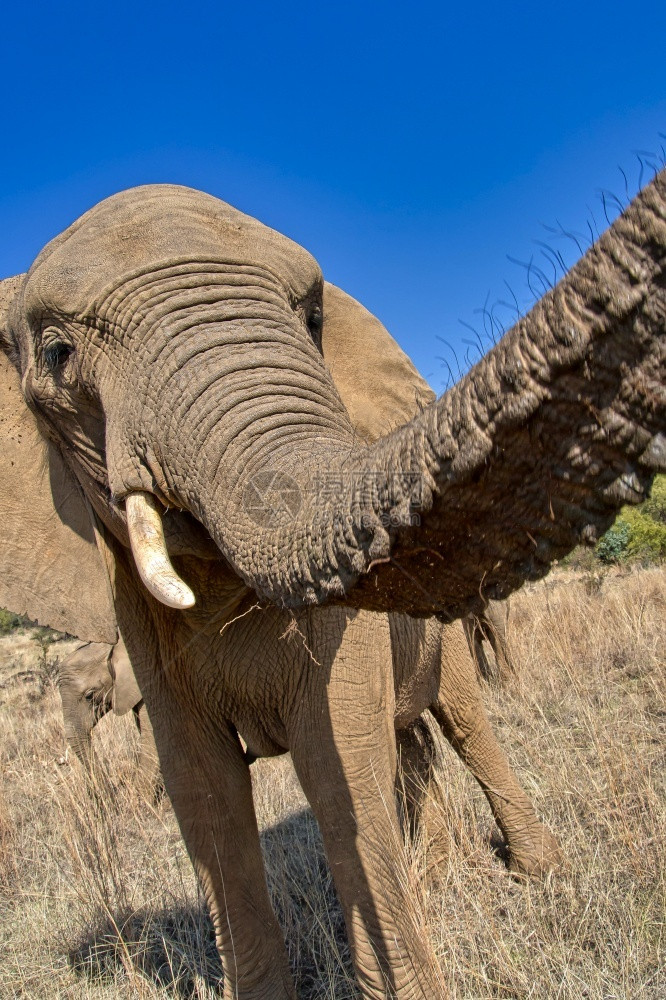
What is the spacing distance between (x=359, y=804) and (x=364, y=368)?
1.88m

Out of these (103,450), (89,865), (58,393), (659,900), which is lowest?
(659,900)

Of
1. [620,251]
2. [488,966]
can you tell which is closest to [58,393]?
[620,251]

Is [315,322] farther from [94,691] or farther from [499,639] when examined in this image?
[94,691]

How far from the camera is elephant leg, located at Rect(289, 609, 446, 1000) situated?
2791 mm

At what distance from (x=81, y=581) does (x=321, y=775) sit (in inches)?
49.4

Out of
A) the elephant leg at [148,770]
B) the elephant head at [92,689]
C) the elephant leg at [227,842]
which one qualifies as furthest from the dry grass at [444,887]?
the elephant head at [92,689]

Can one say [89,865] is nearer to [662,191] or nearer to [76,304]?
[76,304]

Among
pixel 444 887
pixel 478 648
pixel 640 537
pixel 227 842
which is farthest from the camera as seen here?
pixel 640 537

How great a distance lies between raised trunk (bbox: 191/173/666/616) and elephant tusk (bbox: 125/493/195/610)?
0.19 metres

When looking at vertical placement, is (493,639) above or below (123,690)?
below

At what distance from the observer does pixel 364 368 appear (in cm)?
360

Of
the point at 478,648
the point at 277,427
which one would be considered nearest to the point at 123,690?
the point at 478,648

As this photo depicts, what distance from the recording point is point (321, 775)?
2777mm

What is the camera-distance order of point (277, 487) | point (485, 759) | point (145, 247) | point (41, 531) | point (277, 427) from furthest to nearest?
point (485, 759)
point (41, 531)
point (145, 247)
point (277, 427)
point (277, 487)
